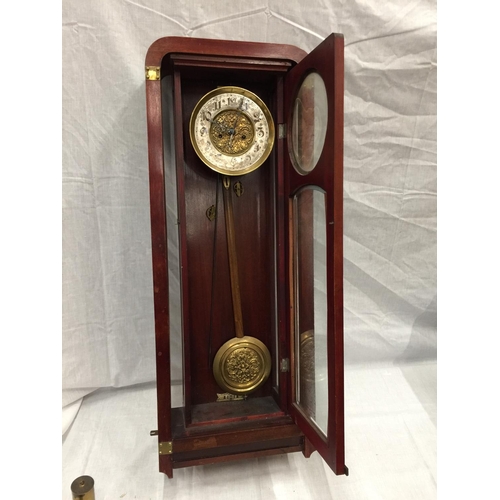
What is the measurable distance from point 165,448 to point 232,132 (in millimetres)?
808

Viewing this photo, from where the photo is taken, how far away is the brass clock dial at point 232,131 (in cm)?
117

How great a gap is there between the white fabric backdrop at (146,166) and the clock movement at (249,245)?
17 cm

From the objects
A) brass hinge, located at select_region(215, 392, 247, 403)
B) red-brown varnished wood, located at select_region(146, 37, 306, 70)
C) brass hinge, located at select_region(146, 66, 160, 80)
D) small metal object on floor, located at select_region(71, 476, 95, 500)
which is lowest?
small metal object on floor, located at select_region(71, 476, 95, 500)

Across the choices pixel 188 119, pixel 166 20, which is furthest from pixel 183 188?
pixel 166 20

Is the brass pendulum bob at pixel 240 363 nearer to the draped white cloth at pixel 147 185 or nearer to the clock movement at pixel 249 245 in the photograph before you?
A: the clock movement at pixel 249 245

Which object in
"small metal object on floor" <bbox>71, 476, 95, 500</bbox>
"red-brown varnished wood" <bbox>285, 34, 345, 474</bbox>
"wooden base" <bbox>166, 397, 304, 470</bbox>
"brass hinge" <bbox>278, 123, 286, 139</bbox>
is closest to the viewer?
"red-brown varnished wood" <bbox>285, 34, 345, 474</bbox>

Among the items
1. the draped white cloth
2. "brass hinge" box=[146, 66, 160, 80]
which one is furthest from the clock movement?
the draped white cloth

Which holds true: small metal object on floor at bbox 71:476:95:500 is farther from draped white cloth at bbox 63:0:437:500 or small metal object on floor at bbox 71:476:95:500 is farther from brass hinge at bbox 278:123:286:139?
brass hinge at bbox 278:123:286:139

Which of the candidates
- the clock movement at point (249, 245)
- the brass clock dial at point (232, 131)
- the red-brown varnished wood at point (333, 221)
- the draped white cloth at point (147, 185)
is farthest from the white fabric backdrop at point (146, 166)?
the red-brown varnished wood at point (333, 221)

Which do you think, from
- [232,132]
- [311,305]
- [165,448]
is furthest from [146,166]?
[165,448]

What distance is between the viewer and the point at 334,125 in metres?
0.89

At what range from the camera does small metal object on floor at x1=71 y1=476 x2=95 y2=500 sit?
0.99m

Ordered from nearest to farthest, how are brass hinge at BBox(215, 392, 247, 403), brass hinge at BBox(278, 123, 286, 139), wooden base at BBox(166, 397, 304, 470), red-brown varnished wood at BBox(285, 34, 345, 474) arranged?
1. red-brown varnished wood at BBox(285, 34, 345, 474)
2. wooden base at BBox(166, 397, 304, 470)
3. brass hinge at BBox(278, 123, 286, 139)
4. brass hinge at BBox(215, 392, 247, 403)

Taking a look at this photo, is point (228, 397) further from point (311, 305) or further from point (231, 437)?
point (311, 305)
